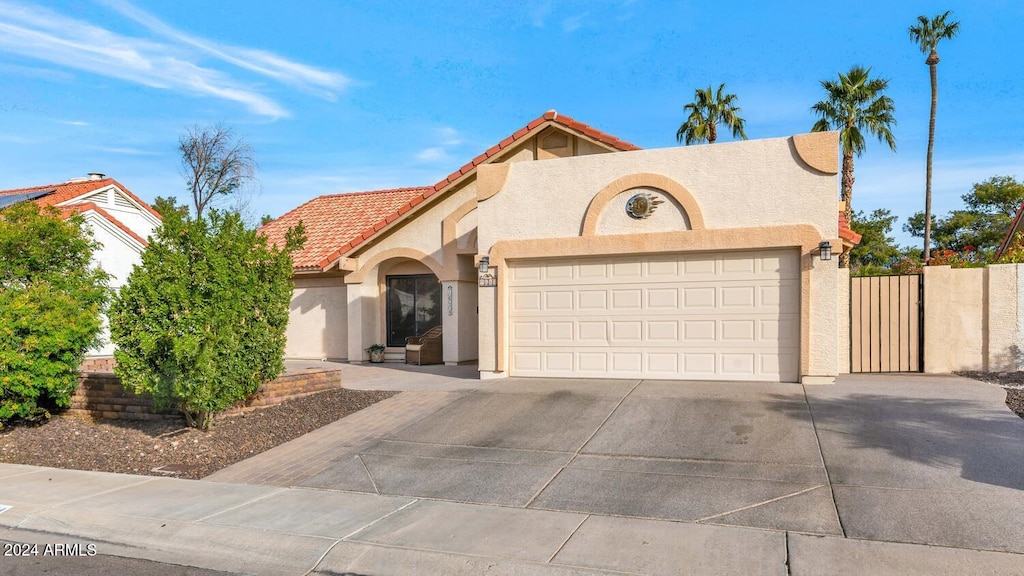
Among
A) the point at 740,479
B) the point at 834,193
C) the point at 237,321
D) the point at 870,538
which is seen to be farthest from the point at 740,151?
the point at 237,321

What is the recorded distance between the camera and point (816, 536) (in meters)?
5.53

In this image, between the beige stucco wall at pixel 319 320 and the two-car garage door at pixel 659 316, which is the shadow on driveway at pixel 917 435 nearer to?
the two-car garage door at pixel 659 316

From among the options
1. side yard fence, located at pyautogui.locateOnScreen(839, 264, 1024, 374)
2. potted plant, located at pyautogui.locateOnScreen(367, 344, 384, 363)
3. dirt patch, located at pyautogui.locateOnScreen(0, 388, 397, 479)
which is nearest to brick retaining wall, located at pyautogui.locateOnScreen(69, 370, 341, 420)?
dirt patch, located at pyautogui.locateOnScreen(0, 388, 397, 479)

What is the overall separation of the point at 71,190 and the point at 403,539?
987 inches

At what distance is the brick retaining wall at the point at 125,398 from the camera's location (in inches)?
421

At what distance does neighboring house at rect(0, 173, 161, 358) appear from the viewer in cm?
1861

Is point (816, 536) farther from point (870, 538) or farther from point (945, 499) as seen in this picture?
point (945, 499)

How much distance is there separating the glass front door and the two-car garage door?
16.9 feet

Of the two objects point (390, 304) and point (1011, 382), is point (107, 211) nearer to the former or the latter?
point (390, 304)

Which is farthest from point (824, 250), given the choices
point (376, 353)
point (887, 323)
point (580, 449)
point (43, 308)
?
point (43, 308)

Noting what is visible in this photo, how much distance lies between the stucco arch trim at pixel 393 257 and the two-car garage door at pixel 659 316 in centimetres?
407

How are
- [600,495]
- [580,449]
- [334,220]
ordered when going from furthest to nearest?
[334,220]
[580,449]
[600,495]

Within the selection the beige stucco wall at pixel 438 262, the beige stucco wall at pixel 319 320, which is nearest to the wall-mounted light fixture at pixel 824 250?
the beige stucco wall at pixel 438 262

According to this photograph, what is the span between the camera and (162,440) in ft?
30.7
